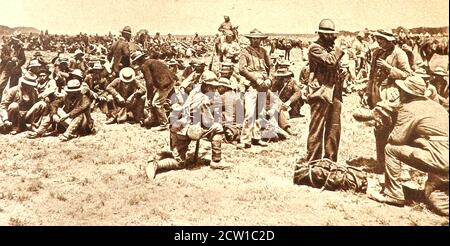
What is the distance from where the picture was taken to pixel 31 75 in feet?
30.5

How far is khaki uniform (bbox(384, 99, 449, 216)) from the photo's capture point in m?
5.24

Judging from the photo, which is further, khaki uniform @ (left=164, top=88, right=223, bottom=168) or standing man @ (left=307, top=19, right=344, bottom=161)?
khaki uniform @ (left=164, top=88, right=223, bottom=168)

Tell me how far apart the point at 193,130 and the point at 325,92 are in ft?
6.82

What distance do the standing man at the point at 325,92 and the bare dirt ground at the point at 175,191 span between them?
0.73m

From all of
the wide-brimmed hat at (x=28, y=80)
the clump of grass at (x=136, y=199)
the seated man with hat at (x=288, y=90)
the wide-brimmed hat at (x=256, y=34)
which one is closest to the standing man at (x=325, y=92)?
the wide-brimmed hat at (x=256, y=34)

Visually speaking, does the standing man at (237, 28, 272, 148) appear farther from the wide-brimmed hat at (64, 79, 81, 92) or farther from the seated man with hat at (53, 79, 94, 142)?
the wide-brimmed hat at (64, 79, 81, 92)

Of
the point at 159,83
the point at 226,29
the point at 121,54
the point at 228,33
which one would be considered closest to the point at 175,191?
the point at 159,83

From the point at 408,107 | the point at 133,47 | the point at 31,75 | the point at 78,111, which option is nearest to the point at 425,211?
the point at 408,107

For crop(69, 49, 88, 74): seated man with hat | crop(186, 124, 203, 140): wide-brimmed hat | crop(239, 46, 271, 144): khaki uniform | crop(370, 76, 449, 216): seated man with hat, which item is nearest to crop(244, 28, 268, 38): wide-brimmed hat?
crop(239, 46, 271, 144): khaki uniform

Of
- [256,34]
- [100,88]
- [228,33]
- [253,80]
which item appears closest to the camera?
[256,34]

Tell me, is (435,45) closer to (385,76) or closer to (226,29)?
(385,76)

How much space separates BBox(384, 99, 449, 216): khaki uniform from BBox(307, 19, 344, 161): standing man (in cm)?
94

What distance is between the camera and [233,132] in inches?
328
